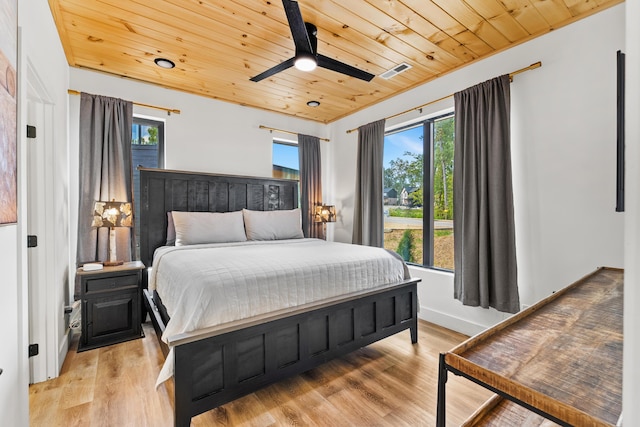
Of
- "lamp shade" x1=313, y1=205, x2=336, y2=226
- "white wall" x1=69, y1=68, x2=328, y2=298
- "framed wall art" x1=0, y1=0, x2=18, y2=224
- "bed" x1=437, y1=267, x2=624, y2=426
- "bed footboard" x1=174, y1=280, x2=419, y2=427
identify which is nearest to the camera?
A: "bed" x1=437, y1=267, x2=624, y2=426

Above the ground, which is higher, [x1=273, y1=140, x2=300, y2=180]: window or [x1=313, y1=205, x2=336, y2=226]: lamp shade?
[x1=273, y1=140, x2=300, y2=180]: window

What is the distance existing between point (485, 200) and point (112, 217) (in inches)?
137

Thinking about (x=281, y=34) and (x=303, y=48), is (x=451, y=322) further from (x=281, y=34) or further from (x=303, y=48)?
(x=281, y=34)

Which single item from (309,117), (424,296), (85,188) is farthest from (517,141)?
(85,188)

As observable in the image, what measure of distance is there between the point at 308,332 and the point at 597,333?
1539mm

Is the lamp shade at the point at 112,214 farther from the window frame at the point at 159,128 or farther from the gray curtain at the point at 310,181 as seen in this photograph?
the gray curtain at the point at 310,181

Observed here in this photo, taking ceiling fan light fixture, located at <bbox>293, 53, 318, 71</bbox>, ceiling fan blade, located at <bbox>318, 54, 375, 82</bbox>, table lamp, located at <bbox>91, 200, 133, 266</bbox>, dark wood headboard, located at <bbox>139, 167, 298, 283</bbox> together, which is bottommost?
table lamp, located at <bbox>91, 200, 133, 266</bbox>

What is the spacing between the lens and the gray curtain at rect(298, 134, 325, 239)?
4582 mm

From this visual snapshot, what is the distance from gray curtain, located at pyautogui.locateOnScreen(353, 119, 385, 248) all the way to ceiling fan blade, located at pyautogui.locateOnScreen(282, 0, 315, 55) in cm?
195

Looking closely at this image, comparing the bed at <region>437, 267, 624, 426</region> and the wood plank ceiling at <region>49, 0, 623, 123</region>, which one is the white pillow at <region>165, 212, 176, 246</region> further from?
the bed at <region>437, 267, 624, 426</region>

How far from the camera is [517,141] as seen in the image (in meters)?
2.62

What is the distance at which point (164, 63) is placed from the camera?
2977 mm

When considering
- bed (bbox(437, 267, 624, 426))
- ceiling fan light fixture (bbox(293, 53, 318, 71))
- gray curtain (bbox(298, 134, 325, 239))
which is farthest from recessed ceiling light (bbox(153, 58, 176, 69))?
bed (bbox(437, 267, 624, 426))

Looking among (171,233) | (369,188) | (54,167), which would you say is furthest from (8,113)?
(369,188)
